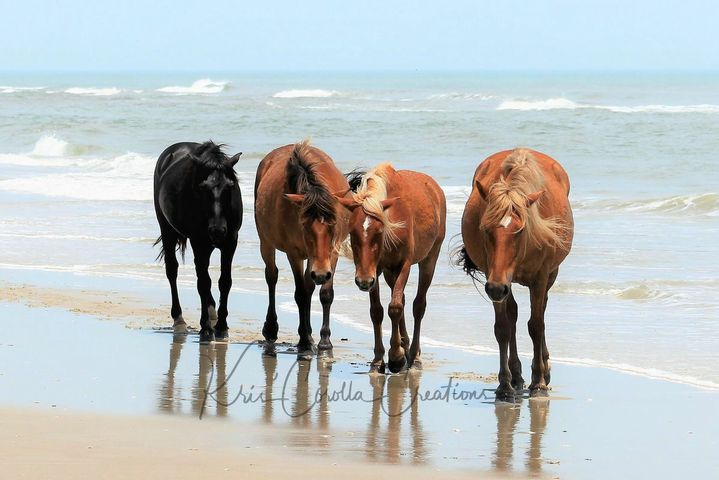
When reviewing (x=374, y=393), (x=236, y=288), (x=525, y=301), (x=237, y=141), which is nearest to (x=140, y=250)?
(x=236, y=288)

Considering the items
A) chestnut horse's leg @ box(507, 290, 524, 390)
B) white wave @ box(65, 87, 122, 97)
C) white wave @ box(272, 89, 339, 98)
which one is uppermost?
white wave @ box(272, 89, 339, 98)

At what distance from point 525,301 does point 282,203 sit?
9.80 ft

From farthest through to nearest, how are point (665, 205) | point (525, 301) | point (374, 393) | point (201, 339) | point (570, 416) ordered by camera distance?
point (665, 205) → point (525, 301) → point (201, 339) → point (374, 393) → point (570, 416)

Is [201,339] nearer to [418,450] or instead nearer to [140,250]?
[418,450]

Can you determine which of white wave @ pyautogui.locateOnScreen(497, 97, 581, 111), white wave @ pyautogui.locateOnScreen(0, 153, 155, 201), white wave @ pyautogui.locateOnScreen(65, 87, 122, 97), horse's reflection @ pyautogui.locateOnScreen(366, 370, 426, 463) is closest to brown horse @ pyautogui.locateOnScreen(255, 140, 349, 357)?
horse's reflection @ pyautogui.locateOnScreen(366, 370, 426, 463)

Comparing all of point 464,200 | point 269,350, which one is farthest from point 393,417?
point 464,200

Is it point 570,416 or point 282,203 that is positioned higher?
point 282,203

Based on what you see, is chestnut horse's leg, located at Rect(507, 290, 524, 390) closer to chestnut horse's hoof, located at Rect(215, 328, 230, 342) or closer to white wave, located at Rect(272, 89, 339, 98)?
chestnut horse's hoof, located at Rect(215, 328, 230, 342)

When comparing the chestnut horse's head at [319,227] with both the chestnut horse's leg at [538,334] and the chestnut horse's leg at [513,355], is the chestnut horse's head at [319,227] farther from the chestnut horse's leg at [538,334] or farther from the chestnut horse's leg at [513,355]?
the chestnut horse's leg at [538,334]

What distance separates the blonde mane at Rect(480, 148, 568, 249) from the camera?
6.75 metres

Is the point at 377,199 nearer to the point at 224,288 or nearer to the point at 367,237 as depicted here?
the point at 367,237

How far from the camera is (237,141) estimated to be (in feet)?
126

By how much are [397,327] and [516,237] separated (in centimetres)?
143

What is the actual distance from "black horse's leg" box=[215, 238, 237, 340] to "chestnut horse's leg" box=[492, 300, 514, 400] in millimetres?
2696
